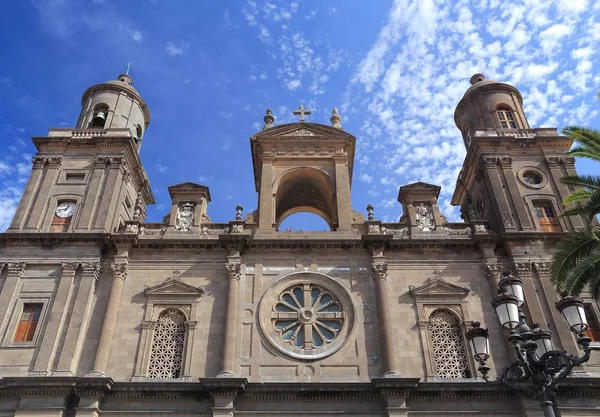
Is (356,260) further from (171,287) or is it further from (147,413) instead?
(147,413)

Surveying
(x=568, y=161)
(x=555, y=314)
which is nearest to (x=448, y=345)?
(x=555, y=314)

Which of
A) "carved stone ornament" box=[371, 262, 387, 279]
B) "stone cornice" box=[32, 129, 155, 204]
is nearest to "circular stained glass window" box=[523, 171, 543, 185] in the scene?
"carved stone ornament" box=[371, 262, 387, 279]

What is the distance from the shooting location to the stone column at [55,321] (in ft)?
63.5

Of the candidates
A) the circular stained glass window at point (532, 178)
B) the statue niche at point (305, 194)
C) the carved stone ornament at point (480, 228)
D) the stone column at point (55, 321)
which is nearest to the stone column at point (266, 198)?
the statue niche at point (305, 194)

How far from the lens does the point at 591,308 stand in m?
21.1

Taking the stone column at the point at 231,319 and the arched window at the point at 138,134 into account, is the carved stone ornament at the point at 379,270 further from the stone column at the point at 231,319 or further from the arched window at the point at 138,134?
the arched window at the point at 138,134

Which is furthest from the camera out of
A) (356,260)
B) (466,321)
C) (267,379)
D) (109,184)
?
(109,184)

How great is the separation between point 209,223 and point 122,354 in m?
6.78

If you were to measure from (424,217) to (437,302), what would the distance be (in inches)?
174

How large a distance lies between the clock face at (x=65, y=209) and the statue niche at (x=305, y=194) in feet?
30.7

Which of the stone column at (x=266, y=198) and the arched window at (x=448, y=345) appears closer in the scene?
the arched window at (x=448, y=345)

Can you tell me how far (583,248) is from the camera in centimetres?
1731

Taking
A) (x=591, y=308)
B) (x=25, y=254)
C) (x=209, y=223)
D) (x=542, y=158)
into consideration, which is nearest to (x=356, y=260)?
(x=209, y=223)

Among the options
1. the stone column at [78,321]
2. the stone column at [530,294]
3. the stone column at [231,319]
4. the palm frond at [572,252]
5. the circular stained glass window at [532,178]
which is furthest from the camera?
the circular stained glass window at [532,178]
